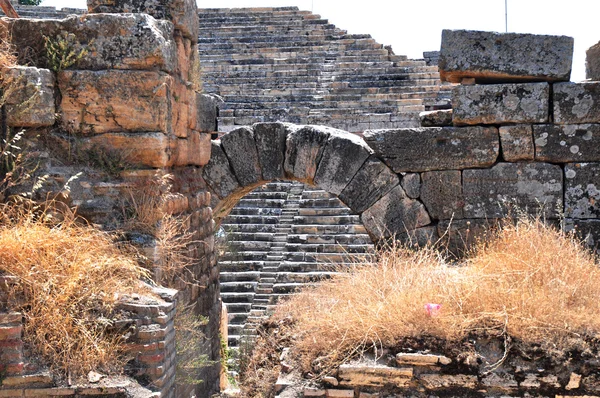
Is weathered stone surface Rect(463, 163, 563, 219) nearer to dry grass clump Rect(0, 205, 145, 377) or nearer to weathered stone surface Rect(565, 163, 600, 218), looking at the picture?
weathered stone surface Rect(565, 163, 600, 218)

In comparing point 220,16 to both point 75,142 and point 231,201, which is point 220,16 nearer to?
point 231,201

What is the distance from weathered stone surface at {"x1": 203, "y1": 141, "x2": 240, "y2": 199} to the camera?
818cm

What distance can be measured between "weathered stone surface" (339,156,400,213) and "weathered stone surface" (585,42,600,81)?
A: 2.40 m

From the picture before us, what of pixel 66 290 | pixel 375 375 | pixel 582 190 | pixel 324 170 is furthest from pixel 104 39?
pixel 582 190

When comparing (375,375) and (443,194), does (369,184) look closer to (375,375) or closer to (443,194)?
(443,194)

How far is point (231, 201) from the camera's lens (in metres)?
8.77

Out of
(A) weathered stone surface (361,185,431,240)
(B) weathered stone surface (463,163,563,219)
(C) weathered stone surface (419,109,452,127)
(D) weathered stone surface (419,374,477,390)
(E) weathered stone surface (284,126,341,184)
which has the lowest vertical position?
(D) weathered stone surface (419,374,477,390)

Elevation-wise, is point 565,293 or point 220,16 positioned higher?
point 220,16

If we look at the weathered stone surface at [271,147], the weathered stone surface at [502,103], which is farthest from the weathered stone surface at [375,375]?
the weathered stone surface at [271,147]

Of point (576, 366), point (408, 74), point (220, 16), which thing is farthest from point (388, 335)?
point (220, 16)

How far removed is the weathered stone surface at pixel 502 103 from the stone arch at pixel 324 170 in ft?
3.33

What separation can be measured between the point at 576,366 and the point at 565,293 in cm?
61

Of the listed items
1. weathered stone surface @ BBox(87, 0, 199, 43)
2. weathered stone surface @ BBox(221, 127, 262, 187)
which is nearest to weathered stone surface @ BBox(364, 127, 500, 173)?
weathered stone surface @ BBox(221, 127, 262, 187)

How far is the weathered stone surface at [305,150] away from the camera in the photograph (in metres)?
7.76
